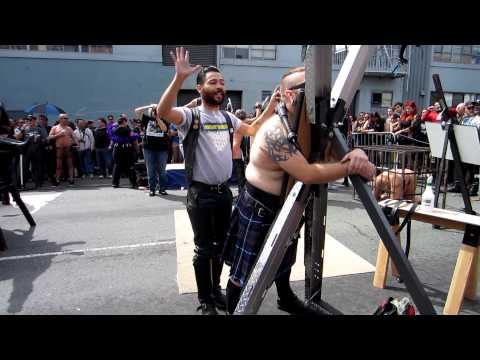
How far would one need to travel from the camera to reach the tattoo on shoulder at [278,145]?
1.83m

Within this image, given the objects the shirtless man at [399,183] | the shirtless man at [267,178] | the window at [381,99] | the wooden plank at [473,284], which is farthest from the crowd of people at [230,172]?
the window at [381,99]

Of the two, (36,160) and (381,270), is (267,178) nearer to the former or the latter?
(381,270)

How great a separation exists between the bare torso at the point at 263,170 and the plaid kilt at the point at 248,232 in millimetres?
114

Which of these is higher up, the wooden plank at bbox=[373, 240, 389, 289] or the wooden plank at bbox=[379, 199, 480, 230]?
the wooden plank at bbox=[379, 199, 480, 230]

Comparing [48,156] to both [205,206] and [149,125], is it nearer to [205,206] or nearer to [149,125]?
[149,125]

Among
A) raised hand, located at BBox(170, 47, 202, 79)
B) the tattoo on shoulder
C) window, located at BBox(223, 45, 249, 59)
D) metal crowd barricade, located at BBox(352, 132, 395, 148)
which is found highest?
window, located at BBox(223, 45, 249, 59)

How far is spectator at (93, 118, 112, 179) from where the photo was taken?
34.9 ft

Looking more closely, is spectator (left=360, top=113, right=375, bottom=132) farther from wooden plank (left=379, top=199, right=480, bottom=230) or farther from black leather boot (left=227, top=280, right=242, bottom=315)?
black leather boot (left=227, top=280, right=242, bottom=315)

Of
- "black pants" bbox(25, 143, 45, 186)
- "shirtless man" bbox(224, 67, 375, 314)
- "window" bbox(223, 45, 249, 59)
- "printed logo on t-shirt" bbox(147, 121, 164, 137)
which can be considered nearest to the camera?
"shirtless man" bbox(224, 67, 375, 314)

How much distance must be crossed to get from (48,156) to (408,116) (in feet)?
31.8

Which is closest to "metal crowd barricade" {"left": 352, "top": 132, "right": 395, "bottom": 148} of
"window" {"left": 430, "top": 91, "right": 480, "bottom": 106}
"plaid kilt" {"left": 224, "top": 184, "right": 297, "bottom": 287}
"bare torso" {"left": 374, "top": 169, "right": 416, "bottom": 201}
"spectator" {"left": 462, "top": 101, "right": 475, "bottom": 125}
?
"spectator" {"left": 462, "top": 101, "right": 475, "bottom": 125}

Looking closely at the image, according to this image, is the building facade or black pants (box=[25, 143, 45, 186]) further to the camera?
the building facade

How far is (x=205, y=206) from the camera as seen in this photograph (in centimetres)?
266
